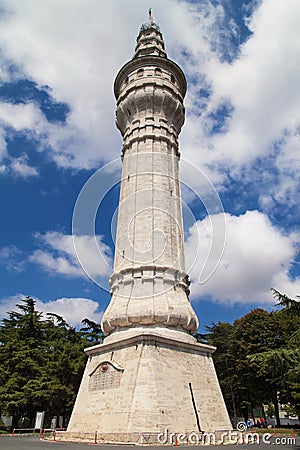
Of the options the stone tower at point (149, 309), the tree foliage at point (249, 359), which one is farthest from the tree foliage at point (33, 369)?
the tree foliage at point (249, 359)

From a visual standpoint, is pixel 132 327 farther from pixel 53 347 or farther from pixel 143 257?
pixel 53 347

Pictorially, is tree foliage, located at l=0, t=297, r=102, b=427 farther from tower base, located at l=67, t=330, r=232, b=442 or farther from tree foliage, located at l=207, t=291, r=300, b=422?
tree foliage, located at l=207, t=291, r=300, b=422

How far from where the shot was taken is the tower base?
45.8 ft

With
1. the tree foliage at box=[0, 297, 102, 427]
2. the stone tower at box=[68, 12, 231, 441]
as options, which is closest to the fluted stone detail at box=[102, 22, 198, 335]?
the stone tower at box=[68, 12, 231, 441]

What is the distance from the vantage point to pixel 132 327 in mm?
17344

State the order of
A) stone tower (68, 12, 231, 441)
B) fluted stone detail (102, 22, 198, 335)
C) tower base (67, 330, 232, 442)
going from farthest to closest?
fluted stone detail (102, 22, 198, 335)
stone tower (68, 12, 231, 441)
tower base (67, 330, 232, 442)

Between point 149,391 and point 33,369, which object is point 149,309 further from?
point 33,369

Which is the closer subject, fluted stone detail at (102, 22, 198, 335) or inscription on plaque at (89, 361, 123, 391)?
inscription on plaque at (89, 361, 123, 391)

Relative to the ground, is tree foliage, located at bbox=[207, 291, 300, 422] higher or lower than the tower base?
higher

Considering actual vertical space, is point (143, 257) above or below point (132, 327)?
above

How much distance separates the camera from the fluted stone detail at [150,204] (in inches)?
699

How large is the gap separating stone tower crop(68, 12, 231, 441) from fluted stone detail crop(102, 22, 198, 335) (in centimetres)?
6

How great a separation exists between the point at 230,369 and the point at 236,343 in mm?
2941

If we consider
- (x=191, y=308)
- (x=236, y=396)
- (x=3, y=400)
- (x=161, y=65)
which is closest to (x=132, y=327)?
(x=191, y=308)
